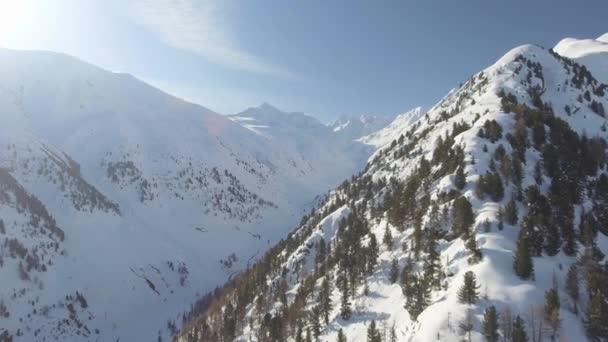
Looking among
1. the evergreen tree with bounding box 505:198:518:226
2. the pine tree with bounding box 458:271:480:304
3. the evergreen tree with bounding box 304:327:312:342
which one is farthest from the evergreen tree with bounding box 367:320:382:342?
the evergreen tree with bounding box 505:198:518:226

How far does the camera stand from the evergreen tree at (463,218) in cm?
7425

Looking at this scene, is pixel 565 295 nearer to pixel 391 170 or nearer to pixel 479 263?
pixel 479 263

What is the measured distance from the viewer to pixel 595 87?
199500mm

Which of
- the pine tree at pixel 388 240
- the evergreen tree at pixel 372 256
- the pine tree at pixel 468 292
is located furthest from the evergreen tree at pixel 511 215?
the evergreen tree at pixel 372 256

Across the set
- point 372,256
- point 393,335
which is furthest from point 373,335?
point 372,256

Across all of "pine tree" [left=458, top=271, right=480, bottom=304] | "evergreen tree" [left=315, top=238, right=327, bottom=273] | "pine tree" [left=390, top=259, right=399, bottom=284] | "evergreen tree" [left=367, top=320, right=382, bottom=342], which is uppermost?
"evergreen tree" [left=315, top=238, right=327, bottom=273]

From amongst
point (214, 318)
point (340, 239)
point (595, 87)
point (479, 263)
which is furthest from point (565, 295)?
point (595, 87)

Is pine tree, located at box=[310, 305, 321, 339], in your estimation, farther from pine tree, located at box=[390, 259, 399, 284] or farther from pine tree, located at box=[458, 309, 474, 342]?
pine tree, located at box=[458, 309, 474, 342]

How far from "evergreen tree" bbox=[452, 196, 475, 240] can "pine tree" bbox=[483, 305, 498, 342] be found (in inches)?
861

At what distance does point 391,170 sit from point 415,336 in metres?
125

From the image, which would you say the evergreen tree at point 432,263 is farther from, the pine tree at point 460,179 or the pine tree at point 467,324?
the pine tree at point 460,179

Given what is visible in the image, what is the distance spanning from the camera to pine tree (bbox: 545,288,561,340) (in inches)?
2036

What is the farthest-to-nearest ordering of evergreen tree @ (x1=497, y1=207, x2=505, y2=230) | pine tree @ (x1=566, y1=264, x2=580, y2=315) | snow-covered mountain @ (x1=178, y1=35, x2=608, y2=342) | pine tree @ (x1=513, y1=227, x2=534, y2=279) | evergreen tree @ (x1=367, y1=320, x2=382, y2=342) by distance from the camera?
1. evergreen tree @ (x1=497, y1=207, x2=505, y2=230)
2. evergreen tree @ (x1=367, y1=320, x2=382, y2=342)
3. pine tree @ (x1=513, y1=227, x2=534, y2=279)
4. pine tree @ (x1=566, y1=264, x2=580, y2=315)
5. snow-covered mountain @ (x1=178, y1=35, x2=608, y2=342)

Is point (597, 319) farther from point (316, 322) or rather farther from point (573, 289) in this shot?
point (316, 322)
